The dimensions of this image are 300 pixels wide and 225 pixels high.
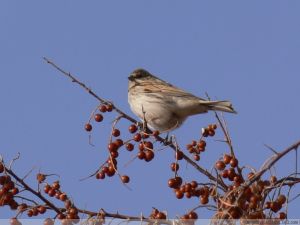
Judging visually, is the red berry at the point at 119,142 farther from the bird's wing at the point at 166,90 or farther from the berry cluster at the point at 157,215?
the bird's wing at the point at 166,90

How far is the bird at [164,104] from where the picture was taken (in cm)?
824

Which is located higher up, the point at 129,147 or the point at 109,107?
the point at 109,107

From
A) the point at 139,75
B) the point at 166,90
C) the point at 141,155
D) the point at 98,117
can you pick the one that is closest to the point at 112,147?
the point at 141,155

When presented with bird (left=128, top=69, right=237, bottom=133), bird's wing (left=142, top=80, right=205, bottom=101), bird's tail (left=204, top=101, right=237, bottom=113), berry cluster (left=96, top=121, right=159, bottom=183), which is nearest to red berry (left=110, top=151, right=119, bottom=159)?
berry cluster (left=96, top=121, right=159, bottom=183)

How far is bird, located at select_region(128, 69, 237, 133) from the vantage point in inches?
324

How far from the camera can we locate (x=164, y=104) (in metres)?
8.60

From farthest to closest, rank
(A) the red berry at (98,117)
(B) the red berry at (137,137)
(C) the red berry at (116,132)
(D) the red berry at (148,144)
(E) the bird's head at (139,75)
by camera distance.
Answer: (E) the bird's head at (139,75)
(A) the red berry at (98,117)
(C) the red berry at (116,132)
(B) the red berry at (137,137)
(D) the red berry at (148,144)

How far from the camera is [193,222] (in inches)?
156

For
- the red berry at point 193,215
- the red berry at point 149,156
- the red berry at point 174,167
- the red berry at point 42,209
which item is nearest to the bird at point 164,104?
the red berry at point 149,156

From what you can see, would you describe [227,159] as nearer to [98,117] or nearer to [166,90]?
[98,117]

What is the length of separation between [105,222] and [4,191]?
97 cm

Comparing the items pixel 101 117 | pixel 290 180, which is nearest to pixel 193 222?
pixel 290 180

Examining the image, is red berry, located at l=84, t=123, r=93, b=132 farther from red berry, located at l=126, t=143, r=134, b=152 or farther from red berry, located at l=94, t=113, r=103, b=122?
red berry, located at l=126, t=143, r=134, b=152

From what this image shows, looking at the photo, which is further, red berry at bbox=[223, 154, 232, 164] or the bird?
the bird
